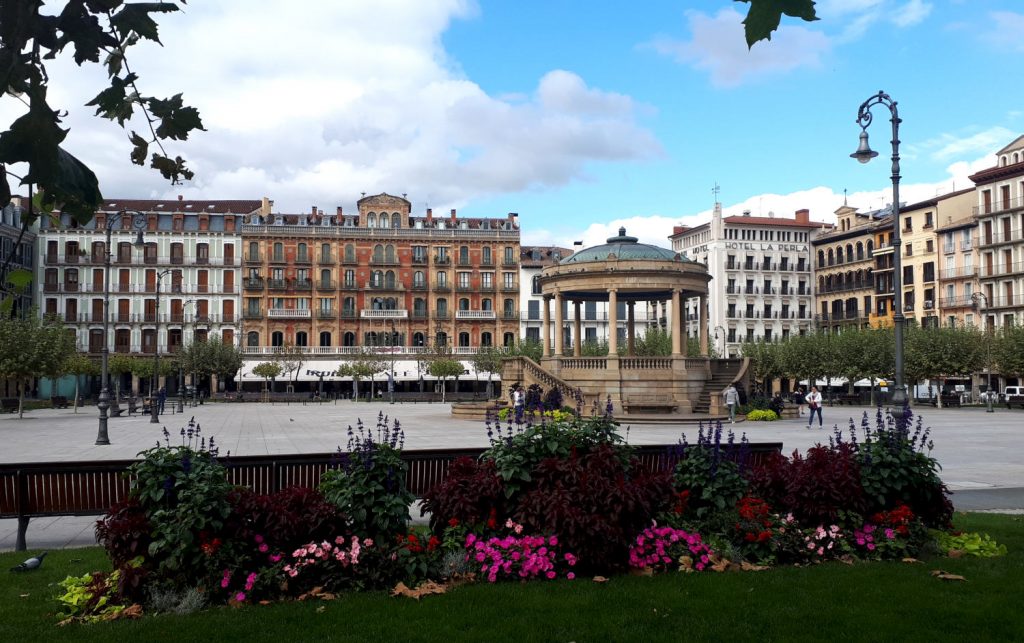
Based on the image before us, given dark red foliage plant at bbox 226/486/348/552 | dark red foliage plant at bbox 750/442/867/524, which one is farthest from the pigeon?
dark red foliage plant at bbox 750/442/867/524

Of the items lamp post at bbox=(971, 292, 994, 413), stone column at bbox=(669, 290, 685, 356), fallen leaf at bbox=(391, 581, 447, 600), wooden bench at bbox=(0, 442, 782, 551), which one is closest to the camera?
fallen leaf at bbox=(391, 581, 447, 600)

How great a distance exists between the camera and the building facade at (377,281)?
7506 cm

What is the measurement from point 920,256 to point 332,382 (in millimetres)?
51078

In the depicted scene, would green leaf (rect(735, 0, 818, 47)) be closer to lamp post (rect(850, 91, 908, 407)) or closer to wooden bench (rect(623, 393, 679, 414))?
lamp post (rect(850, 91, 908, 407))

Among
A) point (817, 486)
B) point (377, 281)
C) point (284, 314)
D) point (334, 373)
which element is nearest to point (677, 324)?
point (817, 486)

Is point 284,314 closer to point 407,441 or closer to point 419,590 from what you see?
point 407,441

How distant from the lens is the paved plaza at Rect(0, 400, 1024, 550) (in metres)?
11.7

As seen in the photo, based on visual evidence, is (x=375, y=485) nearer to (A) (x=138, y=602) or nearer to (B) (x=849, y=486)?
(A) (x=138, y=602)

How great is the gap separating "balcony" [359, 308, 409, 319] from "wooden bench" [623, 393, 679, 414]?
148ft

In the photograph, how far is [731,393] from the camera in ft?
102

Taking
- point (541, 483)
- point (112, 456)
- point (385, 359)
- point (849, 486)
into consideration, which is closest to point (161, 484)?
point (541, 483)

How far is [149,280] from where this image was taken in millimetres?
75562

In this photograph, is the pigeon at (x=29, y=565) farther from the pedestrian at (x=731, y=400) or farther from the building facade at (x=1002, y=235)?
the building facade at (x=1002, y=235)

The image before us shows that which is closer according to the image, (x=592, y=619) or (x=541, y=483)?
(x=592, y=619)
